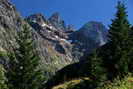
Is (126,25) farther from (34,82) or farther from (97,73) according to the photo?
(34,82)

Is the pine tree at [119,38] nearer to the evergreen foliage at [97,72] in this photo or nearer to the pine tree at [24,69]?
the evergreen foliage at [97,72]

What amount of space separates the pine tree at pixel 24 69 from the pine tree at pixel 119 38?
1696 centimetres

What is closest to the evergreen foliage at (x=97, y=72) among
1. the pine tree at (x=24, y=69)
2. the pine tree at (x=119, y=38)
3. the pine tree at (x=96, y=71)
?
the pine tree at (x=96, y=71)

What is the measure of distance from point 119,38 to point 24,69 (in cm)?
2074

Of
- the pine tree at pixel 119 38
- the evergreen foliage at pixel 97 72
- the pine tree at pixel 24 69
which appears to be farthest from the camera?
the pine tree at pixel 24 69

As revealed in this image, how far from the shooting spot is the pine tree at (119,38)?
48.8m

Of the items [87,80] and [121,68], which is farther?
[121,68]

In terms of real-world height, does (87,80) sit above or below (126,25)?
below

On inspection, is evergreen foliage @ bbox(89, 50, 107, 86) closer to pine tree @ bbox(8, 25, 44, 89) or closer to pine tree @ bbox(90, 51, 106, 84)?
pine tree @ bbox(90, 51, 106, 84)

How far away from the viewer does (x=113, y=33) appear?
50.8 meters

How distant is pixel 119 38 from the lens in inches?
2003

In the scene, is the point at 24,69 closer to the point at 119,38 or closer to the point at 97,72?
the point at 97,72

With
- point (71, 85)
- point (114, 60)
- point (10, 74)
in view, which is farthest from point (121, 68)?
point (10, 74)

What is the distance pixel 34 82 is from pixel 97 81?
59.8 ft
